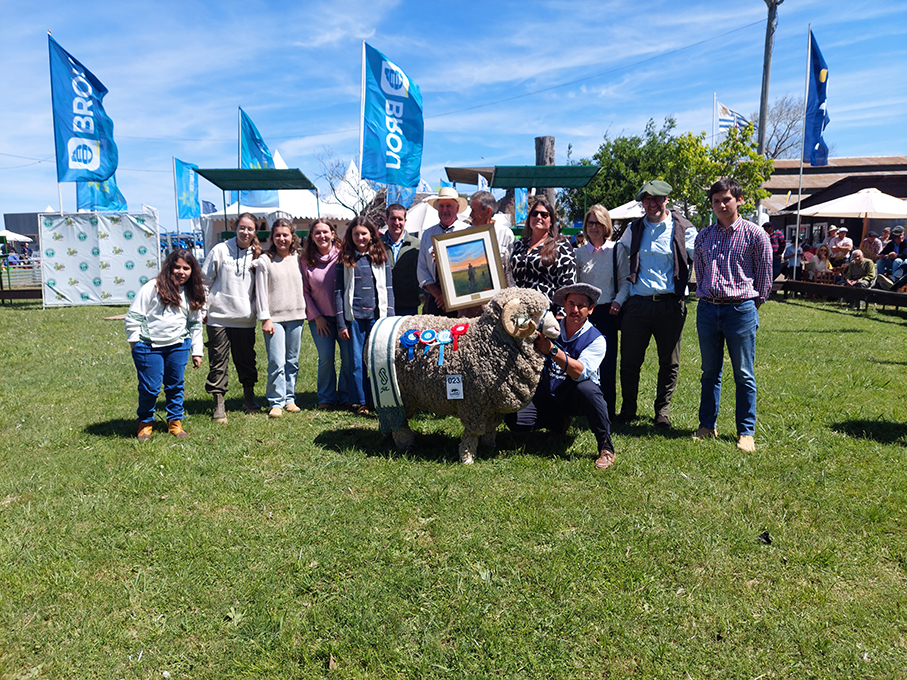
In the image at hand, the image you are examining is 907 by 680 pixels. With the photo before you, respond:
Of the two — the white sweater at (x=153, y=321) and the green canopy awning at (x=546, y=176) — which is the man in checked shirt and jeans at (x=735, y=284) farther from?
the white sweater at (x=153, y=321)

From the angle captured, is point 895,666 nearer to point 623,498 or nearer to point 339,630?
point 623,498

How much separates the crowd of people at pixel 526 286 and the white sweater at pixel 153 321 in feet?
0.03

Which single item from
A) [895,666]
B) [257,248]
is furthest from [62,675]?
[257,248]

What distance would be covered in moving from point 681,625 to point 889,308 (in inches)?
622

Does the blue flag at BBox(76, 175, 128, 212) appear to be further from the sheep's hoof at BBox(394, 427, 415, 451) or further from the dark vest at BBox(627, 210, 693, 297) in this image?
the dark vest at BBox(627, 210, 693, 297)

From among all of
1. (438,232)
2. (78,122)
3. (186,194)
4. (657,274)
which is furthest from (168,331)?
(186,194)

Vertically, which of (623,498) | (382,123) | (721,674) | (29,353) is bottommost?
(721,674)

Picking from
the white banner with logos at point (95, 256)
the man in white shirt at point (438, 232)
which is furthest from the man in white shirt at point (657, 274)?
the white banner with logos at point (95, 256)

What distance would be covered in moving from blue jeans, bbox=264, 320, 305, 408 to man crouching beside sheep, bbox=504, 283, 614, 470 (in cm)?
290

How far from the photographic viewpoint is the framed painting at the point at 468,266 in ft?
16.8

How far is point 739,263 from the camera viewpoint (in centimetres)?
490

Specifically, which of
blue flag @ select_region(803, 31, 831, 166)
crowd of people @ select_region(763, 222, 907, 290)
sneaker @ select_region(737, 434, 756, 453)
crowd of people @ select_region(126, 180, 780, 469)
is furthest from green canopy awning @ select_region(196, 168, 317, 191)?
blue flag @ select_region(803, 31, 831, 166)

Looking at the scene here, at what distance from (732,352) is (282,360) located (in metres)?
4.52

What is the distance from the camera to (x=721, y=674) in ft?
8.56
